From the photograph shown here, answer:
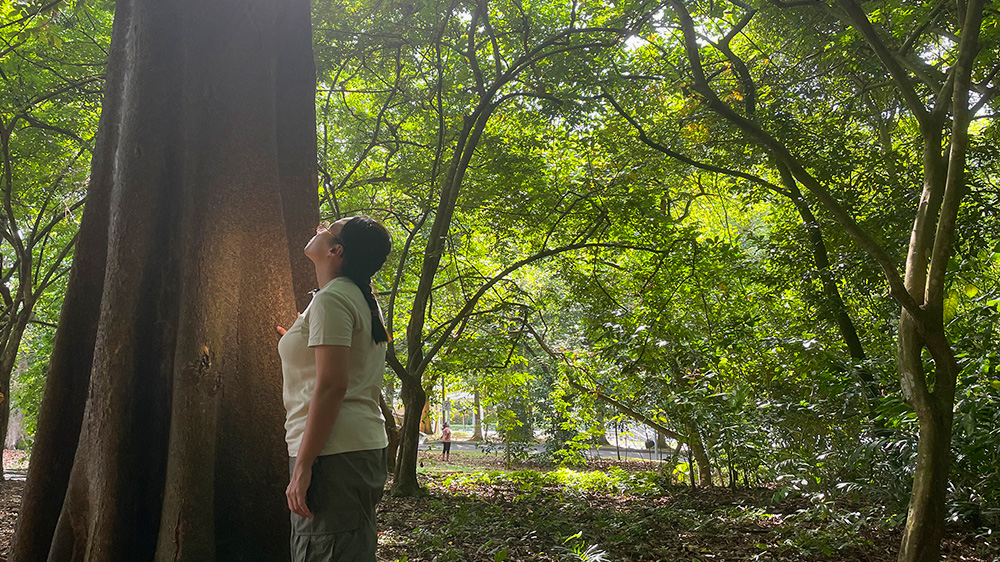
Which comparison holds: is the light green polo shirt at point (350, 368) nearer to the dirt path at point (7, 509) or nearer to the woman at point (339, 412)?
Result: the woman at point (339, 412)

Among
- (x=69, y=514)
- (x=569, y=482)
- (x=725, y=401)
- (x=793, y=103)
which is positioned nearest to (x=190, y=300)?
(x=69, y=514)

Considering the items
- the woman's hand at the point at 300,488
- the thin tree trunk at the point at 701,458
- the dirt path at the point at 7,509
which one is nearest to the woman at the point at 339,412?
the woman's hand at the point at 300,488

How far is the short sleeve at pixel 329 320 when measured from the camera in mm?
1839

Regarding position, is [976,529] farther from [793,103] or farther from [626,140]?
[626,140]

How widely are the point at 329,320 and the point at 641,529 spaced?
3.97m

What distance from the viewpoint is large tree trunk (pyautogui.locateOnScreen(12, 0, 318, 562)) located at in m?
2.20

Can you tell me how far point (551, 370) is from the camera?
1167cm

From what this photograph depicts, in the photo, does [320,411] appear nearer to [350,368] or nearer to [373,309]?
[350,368]

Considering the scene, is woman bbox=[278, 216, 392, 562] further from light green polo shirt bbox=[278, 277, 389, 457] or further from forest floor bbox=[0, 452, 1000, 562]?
forest floor bbox=[0, 452, 1000, 562]

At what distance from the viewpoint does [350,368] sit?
6.42 ft

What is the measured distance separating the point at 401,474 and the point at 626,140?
4832 mm

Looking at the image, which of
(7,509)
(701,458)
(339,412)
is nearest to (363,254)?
(339,412)

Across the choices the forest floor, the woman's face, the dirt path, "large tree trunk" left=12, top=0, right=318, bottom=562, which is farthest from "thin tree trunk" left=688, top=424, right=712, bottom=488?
the dirt path

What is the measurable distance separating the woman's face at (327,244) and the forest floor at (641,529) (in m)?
2.13
